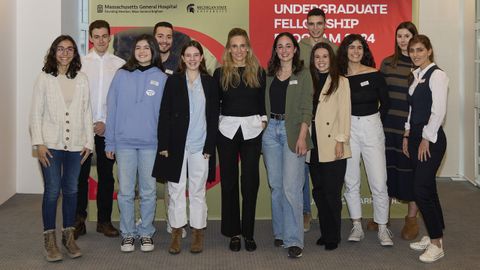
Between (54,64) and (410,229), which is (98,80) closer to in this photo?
(54,64)

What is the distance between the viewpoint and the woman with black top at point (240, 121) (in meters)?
4.70

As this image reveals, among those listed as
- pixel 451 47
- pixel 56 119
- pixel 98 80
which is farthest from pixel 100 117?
pixel 451 47

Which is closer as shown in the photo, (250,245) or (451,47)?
(250,245)

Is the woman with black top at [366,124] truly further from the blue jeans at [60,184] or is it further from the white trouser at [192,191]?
the blue jeans at [60,184]

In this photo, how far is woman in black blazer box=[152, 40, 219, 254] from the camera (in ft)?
15.3

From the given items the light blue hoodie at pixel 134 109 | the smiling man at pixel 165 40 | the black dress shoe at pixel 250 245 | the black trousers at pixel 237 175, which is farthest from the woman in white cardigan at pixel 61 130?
the black dress shoe at pixel 250 245

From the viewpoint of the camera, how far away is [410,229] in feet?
17.2

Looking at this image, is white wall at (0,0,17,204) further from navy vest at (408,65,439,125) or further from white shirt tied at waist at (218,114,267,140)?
navy vest at (408,65,439,125)

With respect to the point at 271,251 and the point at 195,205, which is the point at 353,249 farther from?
the point at 195,205

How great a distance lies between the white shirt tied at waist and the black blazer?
0.09 m

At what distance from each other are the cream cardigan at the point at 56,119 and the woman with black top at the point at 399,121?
236cm

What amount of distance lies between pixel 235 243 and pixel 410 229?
146 centimetres

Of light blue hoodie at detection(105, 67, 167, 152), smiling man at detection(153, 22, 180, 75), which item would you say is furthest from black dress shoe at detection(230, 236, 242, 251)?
smiling man at detection(153, 22, 180, 75)

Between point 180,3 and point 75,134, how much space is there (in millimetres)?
1815
